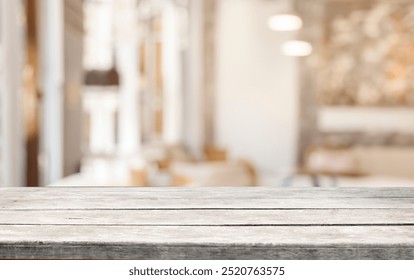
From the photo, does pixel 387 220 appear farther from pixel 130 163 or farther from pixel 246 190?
pixel 130 163

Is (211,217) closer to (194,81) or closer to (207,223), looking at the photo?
(207,223)

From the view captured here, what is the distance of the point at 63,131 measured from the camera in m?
4.21

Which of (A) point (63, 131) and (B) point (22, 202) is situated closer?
(B) point (22, 202)

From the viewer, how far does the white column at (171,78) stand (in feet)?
24.1

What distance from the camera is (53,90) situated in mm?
4062

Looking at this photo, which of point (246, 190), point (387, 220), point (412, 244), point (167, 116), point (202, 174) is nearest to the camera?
point (412, 244)

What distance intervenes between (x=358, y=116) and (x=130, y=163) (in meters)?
4.06

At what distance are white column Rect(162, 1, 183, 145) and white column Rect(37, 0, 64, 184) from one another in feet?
10.2

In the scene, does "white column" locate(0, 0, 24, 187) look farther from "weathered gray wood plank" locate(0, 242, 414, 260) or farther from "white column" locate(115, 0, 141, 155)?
"weathered gray wood plank" locate(0, 242, 414, 260)

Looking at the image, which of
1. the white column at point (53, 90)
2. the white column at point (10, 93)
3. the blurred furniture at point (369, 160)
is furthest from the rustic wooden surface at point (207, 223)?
the blurred furniture at point (369, 160)

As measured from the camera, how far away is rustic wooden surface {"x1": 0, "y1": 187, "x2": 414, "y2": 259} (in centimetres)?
93

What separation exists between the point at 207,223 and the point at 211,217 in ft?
0.16

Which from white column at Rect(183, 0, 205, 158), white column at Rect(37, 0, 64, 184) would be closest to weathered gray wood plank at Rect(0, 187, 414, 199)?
white column at Rect(37, 0, 64, 184)
